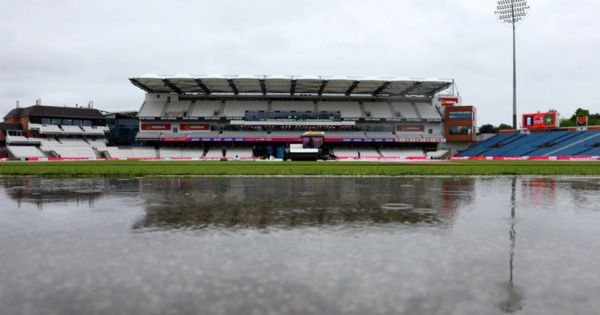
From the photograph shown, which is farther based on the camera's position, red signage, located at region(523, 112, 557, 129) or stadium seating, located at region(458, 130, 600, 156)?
red signage, located at region(523, 112, 557, 129)

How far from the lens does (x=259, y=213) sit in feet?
30.4

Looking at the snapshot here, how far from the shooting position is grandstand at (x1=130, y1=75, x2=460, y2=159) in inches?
3135

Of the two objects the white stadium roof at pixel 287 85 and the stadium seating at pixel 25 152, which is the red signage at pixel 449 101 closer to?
the white stadium roof at pixel 287 85

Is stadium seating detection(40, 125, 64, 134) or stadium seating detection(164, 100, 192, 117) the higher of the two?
stadium seating detection(164, 100, 192, 117)

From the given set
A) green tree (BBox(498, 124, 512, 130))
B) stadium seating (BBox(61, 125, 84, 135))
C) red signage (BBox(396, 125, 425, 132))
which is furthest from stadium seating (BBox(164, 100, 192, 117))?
green tree (BBox(498, 124, 512, 130))

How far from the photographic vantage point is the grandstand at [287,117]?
261ft

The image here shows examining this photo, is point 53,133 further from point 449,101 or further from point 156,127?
point 449,101

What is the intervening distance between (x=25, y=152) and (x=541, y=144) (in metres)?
90.0

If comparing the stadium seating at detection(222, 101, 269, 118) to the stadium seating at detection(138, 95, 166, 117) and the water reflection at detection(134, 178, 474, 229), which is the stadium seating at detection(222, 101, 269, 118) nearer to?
the stadium seating at detection(138, 95, 166, 117)

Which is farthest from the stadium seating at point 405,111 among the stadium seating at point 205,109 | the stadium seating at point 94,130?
the stadium seating at point 94,130

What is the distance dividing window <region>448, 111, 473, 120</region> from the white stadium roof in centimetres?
Answer: 629

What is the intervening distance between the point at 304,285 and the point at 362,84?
7538 cm

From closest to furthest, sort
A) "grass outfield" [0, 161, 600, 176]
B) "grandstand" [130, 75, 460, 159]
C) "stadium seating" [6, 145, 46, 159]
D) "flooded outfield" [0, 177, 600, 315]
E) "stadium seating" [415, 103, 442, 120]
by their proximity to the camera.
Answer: "flooded outfield" [0, 177, 600, 315]
"grass outfield" [0, 161, 600, 176]
"stadium seating" [6, 145, 46, 159]
"grandstand" [130, 75, 460, 159]
"stadium seating" [415, 103, 442, 120]

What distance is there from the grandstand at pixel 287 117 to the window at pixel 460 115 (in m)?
2.08
